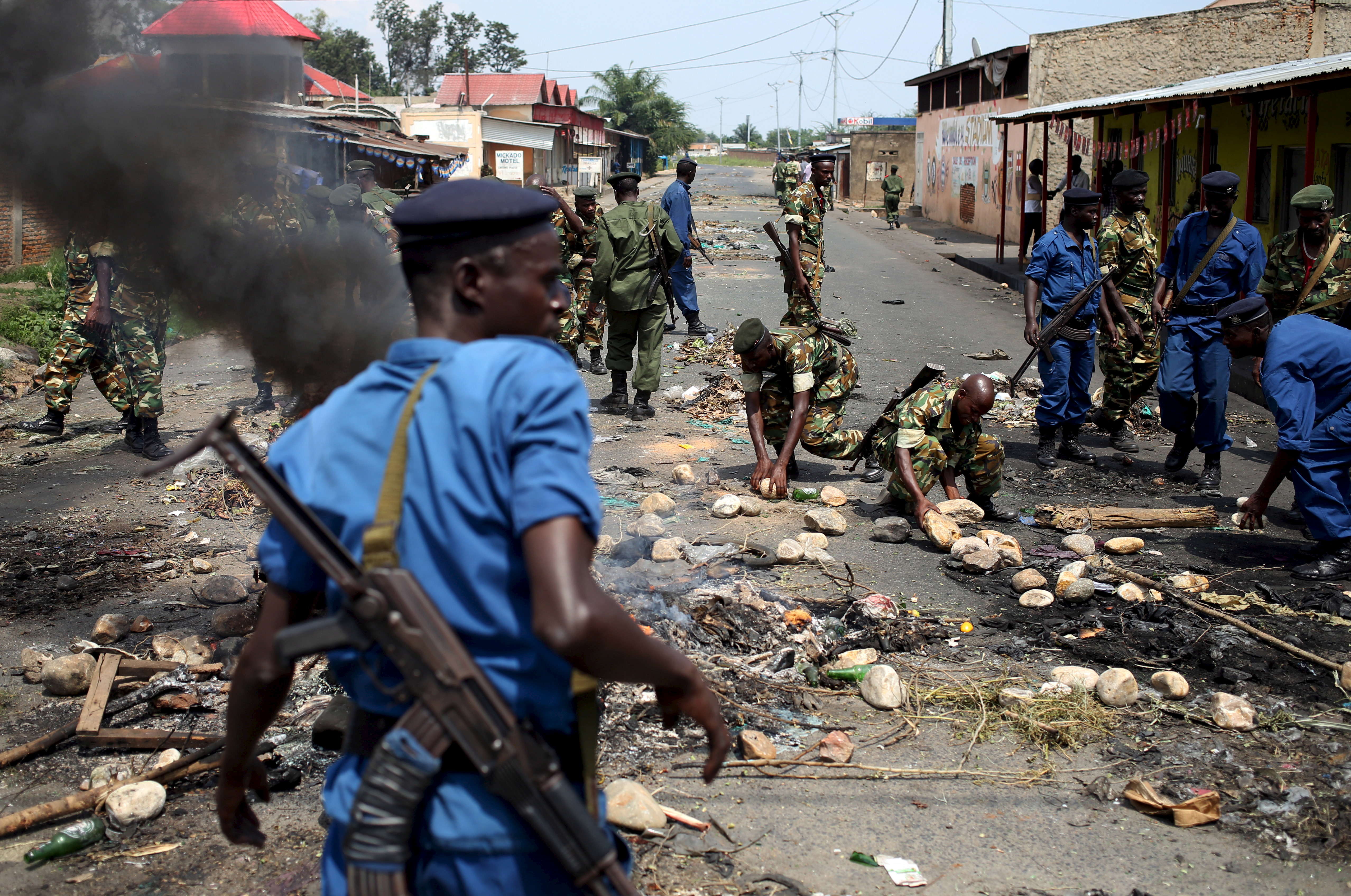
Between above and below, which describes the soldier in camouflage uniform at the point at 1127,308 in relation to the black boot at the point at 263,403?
above

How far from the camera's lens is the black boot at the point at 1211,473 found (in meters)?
6.44

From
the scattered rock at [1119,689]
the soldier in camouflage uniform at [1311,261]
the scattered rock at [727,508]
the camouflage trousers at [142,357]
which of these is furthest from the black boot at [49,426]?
the soldier in camouflage uniform at [1311,261]

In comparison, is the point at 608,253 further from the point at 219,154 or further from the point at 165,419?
the point at 219,154

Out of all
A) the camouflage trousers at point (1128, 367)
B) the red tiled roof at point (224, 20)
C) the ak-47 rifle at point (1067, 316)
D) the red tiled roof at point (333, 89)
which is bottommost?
the camouflage trousers at point (1128, 367)

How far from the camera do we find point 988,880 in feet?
9.28

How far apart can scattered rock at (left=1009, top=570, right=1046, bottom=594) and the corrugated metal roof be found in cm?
572

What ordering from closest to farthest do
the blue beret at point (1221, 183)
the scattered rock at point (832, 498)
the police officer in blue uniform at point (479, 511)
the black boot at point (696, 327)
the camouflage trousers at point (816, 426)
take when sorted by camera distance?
the police officer in blue uniform at point (479, 511)
the scattered rock at point (832, 498)
the camouflage trousers at point (816, 426)
the blue beret at point (1221, 183)
the black boot at point (696, 327)

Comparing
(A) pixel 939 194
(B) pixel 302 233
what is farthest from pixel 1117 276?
(A) pixel 939 194

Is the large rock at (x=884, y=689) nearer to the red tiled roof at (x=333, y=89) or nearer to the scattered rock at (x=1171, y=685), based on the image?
the scattered rock at (x=1171, y=685)

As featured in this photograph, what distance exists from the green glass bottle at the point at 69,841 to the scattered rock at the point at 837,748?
6.93ft

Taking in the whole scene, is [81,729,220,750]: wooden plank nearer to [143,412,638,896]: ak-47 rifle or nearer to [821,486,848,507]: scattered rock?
[143,412,638,896]: ak-47 rifle

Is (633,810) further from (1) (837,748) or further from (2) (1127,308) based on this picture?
(2) (1127,308)

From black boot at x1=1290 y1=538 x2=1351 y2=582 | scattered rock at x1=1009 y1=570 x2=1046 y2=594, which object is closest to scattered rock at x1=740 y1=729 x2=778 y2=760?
scattered rock at x1=1009 y1=570 x2=1046 y2=594

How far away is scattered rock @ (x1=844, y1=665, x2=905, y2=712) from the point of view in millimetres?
3736
